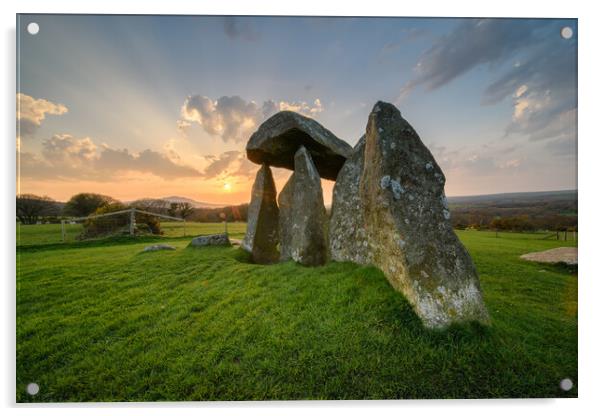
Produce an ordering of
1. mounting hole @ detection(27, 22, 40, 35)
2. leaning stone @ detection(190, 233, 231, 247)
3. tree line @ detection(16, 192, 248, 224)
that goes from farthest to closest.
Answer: leaning stone @ detection(190, 233, 231, 247)
tree line @ detection(16, 192, 248, 224)
mounting hole @ detection(27, 22, 40, 35)

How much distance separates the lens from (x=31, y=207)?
4.27 meters

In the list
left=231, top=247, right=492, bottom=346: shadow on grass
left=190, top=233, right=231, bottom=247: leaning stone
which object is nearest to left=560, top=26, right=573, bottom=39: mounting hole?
left=231, top=247, right=492, bottom=346: shadow on grass

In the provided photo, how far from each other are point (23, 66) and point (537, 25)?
7.48m

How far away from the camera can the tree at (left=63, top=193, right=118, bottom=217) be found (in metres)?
9.40

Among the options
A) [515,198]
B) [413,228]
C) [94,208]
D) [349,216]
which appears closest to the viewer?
[413,228]

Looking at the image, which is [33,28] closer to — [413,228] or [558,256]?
[413,228]

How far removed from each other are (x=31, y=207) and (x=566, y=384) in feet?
26.3

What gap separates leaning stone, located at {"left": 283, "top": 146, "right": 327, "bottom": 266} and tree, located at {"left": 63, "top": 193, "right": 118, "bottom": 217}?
8304mm

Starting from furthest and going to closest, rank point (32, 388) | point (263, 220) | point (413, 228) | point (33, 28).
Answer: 1. point (263, 220)
2. point (33, 28)
3. point (413, 228)
4. point (32, 388)

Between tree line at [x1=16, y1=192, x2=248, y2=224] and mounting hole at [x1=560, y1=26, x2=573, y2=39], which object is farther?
tree line at [x1=16, y1=192, x2=248, y2=224]

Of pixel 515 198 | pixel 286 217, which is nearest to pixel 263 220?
pixel 286 217

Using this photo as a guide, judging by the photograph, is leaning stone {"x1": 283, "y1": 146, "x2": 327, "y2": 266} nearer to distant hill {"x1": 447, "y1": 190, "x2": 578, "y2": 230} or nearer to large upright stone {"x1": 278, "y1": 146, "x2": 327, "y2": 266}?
large upright stone {"x1": 278, "y1": 146, "x2": 327, "y2": 266}

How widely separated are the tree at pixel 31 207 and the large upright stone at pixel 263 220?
422 centimetres

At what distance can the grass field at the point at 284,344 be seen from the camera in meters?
2.48
